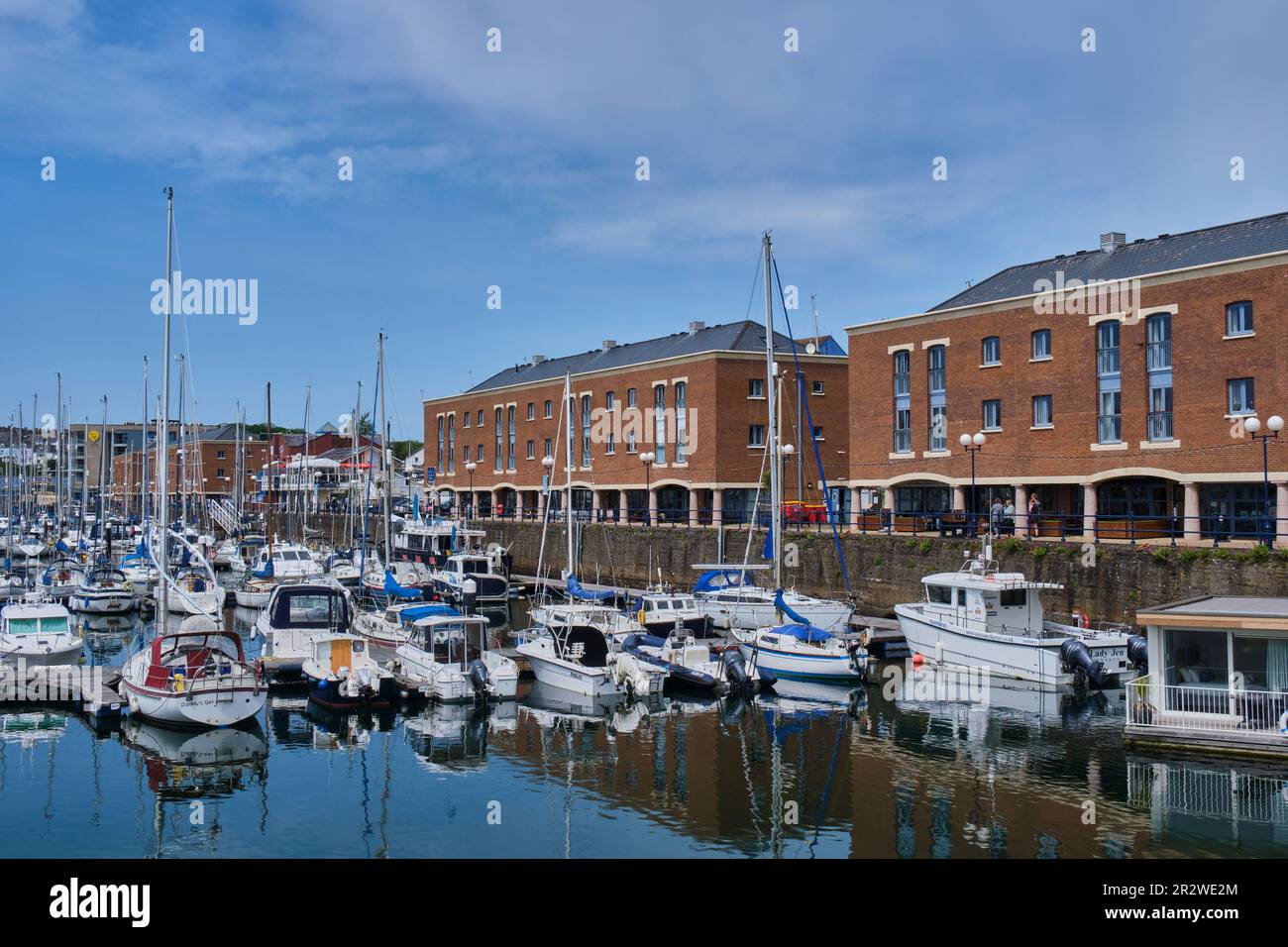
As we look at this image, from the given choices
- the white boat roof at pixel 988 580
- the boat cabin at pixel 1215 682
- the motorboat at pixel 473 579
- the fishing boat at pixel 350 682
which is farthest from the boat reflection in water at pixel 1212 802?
the motorboat at pixel 473 579

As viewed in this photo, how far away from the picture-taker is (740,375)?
6241 cm

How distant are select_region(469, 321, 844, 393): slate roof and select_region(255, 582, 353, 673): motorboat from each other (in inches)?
1061

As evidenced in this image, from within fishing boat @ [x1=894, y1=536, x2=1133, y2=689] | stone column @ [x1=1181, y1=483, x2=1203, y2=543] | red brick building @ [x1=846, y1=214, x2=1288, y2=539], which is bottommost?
fishing boat @ [x1=894, y1=536, x2=1133, y2=689]

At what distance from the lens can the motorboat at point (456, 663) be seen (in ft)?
99.9

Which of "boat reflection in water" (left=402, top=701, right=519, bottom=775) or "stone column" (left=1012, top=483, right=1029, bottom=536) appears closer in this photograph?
"boat reflection in water" (left=402, top=701, right=519, bottom=775)

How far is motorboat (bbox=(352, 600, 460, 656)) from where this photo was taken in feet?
115

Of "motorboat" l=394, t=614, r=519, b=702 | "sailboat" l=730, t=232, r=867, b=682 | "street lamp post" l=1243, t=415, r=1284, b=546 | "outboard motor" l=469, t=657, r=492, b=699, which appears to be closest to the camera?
"motorboat" l=394, t=614, r=519, b=702

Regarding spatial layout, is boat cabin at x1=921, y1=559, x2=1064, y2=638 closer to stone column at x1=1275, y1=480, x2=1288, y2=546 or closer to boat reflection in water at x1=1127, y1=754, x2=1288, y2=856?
stone column at x1=1275, y1=480, x2=1288, y2=546

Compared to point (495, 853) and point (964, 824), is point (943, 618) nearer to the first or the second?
point (964, 824)

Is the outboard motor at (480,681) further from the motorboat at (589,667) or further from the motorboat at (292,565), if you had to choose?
the motorboat at (292,565)

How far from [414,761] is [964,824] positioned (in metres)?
11.8

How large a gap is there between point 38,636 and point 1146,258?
42270mm

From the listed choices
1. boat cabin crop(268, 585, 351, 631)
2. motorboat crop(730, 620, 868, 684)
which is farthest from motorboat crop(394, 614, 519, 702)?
motorboat crop(730, 620, 868, 684)

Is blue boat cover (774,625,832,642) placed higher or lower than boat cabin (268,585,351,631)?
lower
